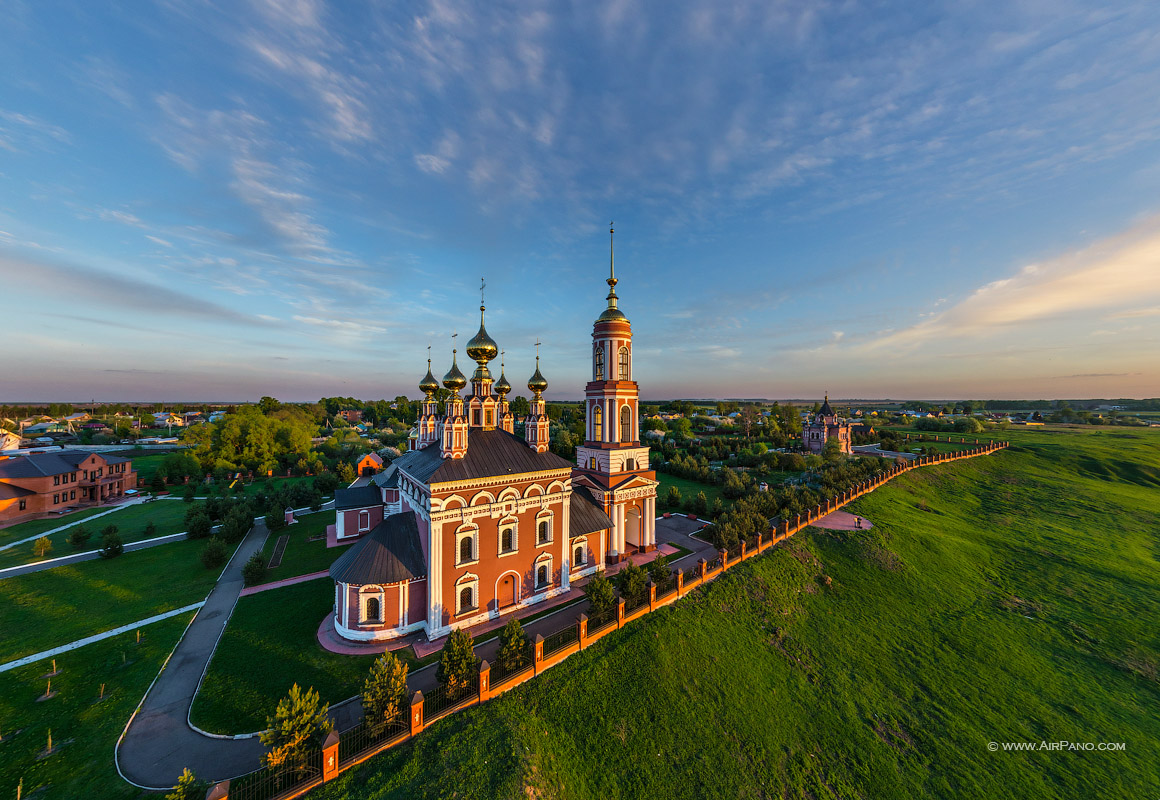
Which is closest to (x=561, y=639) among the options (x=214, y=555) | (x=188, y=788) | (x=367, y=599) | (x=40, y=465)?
(x=367, y=599)

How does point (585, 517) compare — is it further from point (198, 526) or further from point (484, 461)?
point (198, 526)

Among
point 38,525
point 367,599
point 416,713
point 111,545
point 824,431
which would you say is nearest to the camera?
point 416,713

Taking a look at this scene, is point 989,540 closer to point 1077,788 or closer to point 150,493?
point 1077,788

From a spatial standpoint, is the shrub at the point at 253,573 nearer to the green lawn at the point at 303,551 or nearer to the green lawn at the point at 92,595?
the green lawn at the point at 303,551

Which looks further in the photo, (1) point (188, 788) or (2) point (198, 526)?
(2) point (198, 526)

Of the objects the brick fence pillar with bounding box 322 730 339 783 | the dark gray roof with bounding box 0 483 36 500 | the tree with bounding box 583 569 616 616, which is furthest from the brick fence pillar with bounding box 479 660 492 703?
the dark gray roof with bounding box 0 483 36 500

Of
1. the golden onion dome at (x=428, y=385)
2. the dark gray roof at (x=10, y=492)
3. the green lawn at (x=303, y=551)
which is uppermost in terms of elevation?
the golden onion dome at (x=428, y=385)

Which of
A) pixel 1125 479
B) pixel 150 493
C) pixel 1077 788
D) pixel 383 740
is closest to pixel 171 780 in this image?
pixel 383 740

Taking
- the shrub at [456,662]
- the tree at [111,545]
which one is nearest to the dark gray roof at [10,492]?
the tree at [111,545]

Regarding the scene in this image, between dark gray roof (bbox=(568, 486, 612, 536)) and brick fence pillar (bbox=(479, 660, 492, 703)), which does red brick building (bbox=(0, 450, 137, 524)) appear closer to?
dark gray roof (bbox=(568, 486, 612, 536))
